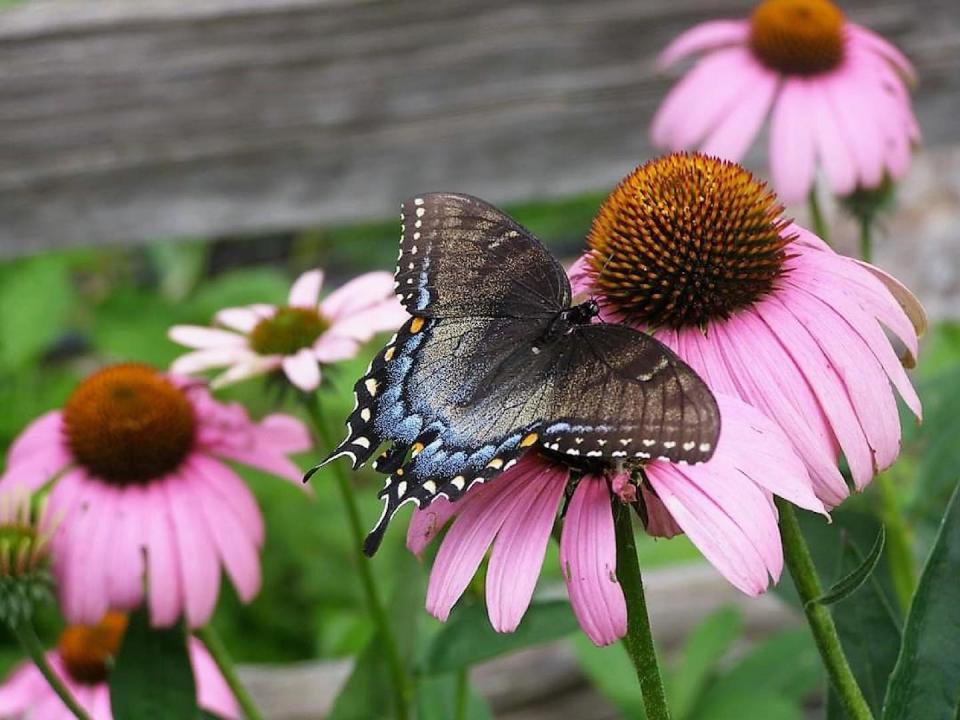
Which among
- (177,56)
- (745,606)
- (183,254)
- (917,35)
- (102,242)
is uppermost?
(177,56)

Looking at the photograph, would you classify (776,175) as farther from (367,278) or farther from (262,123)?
(262,123)

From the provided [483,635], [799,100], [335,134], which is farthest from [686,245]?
[335,134]

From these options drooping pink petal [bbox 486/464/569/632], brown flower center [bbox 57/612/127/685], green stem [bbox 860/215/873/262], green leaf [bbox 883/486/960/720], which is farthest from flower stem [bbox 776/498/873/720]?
brown flower center [bbox 57/612/127/685]

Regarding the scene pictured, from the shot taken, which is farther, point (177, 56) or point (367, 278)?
point (177, 56)

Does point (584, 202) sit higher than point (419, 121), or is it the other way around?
point (419, 121)

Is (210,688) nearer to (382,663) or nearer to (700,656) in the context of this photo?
(382,663)

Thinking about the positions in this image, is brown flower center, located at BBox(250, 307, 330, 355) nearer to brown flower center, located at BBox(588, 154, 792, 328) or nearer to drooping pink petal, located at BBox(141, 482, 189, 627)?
drooping pink petal, located at BBox(141, 482, 189, 627)

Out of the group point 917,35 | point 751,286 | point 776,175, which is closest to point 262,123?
point 776,175

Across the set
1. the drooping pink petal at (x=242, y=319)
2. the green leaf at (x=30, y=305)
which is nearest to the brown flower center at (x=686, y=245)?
the drooping pink petal at (x=242, y=319)

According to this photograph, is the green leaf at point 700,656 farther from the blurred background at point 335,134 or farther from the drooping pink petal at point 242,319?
the drooping pink petal at point 242,319
